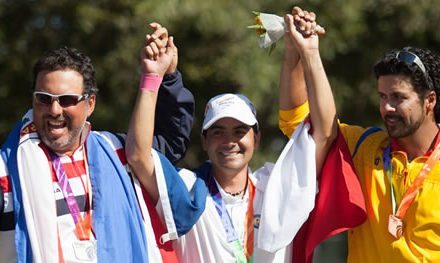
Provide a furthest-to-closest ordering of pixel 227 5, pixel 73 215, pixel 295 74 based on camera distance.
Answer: pixel 227 5
pixel 295 74
pixel 73 215

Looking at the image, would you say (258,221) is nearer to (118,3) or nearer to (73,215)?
(73,215)

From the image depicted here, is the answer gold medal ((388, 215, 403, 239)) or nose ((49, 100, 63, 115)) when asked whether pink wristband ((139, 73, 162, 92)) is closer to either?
nose ((49, 100, 63, 115))

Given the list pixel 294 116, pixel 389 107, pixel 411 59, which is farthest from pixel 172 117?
pixel 411 59

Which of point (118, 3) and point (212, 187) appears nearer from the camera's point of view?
point (212, 187)

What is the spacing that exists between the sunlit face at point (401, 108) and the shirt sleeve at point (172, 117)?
1010mm

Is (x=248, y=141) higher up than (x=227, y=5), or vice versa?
(x=227, y=5)

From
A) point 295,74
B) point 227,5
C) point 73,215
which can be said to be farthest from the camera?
point 227,5

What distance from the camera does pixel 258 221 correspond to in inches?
212

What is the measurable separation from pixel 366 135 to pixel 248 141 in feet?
1.97

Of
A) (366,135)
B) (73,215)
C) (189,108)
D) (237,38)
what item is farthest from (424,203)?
(237,38)

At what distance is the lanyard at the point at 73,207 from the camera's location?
16.2 feet

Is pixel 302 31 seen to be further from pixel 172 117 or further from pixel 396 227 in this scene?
pixel 396 227

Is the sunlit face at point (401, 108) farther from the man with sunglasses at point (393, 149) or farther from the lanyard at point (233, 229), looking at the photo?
the lanyard at point (233, 229)

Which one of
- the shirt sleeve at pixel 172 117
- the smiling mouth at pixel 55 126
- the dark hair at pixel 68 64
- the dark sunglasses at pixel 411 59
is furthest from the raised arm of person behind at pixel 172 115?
the dark sunglasses at pixel 411 59
